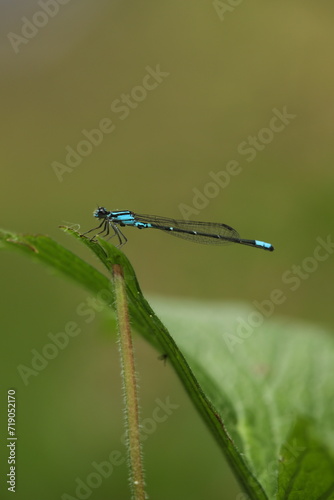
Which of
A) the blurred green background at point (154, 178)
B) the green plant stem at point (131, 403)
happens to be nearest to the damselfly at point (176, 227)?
the blurred green background at point (154, 178)

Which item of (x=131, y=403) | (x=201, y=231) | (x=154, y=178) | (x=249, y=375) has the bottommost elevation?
(x=131, y=403)

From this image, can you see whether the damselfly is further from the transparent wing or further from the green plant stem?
the green plant stem

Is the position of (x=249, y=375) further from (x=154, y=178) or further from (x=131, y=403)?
(x=154, y=178)

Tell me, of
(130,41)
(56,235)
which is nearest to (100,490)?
(56,235)

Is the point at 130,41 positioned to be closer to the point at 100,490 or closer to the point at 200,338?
the point at 100,490

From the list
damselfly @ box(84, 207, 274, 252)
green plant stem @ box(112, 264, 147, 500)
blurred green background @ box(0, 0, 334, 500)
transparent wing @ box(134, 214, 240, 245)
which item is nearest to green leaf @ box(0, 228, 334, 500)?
green plant stem @ box(112, 264, 147, 500)

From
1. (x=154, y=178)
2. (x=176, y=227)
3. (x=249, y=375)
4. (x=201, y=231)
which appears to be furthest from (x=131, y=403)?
(x=154, y=178)
